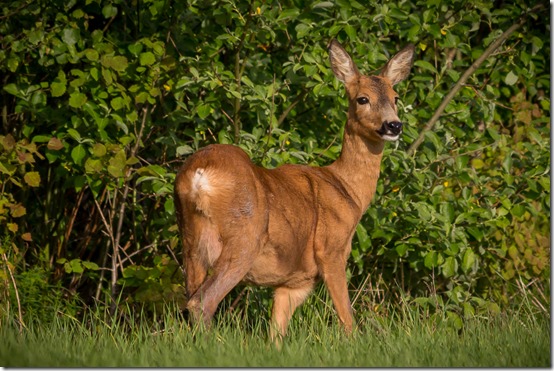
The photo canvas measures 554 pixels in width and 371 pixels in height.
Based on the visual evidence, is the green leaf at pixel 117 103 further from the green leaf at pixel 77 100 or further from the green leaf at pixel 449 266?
the green leaf at pixel 449 266

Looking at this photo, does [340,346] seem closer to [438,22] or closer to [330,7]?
[330,7]

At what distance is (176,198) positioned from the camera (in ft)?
16.5

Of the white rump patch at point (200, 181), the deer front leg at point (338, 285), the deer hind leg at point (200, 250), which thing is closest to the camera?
the white rump patch at point (200, 181)

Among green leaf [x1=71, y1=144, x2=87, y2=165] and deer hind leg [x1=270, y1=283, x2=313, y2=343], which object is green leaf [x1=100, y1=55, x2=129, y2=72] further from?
deer hind leg [x1=270, y1=283, x2=313, y2=343]

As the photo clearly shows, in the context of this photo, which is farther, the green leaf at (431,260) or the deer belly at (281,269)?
the green leaf at (431,260)

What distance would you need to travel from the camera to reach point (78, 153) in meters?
6.38

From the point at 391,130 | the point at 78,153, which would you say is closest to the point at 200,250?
the point at 391,130

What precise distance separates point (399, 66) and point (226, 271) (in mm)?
2307

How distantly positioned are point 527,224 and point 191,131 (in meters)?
2.82

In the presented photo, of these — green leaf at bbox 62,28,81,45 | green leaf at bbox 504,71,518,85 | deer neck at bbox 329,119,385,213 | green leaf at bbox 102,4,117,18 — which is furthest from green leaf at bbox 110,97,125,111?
green leaf at bbox 504,71,518,85

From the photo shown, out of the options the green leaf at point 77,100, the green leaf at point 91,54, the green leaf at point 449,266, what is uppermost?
the green leaf at point 91,54

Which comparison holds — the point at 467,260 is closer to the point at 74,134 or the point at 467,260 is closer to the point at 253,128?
the point at 253,128

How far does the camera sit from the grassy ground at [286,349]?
4379 mm

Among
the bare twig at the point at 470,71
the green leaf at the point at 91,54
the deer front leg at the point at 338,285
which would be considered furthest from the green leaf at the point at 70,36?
the bare twig at the point at 470,71
